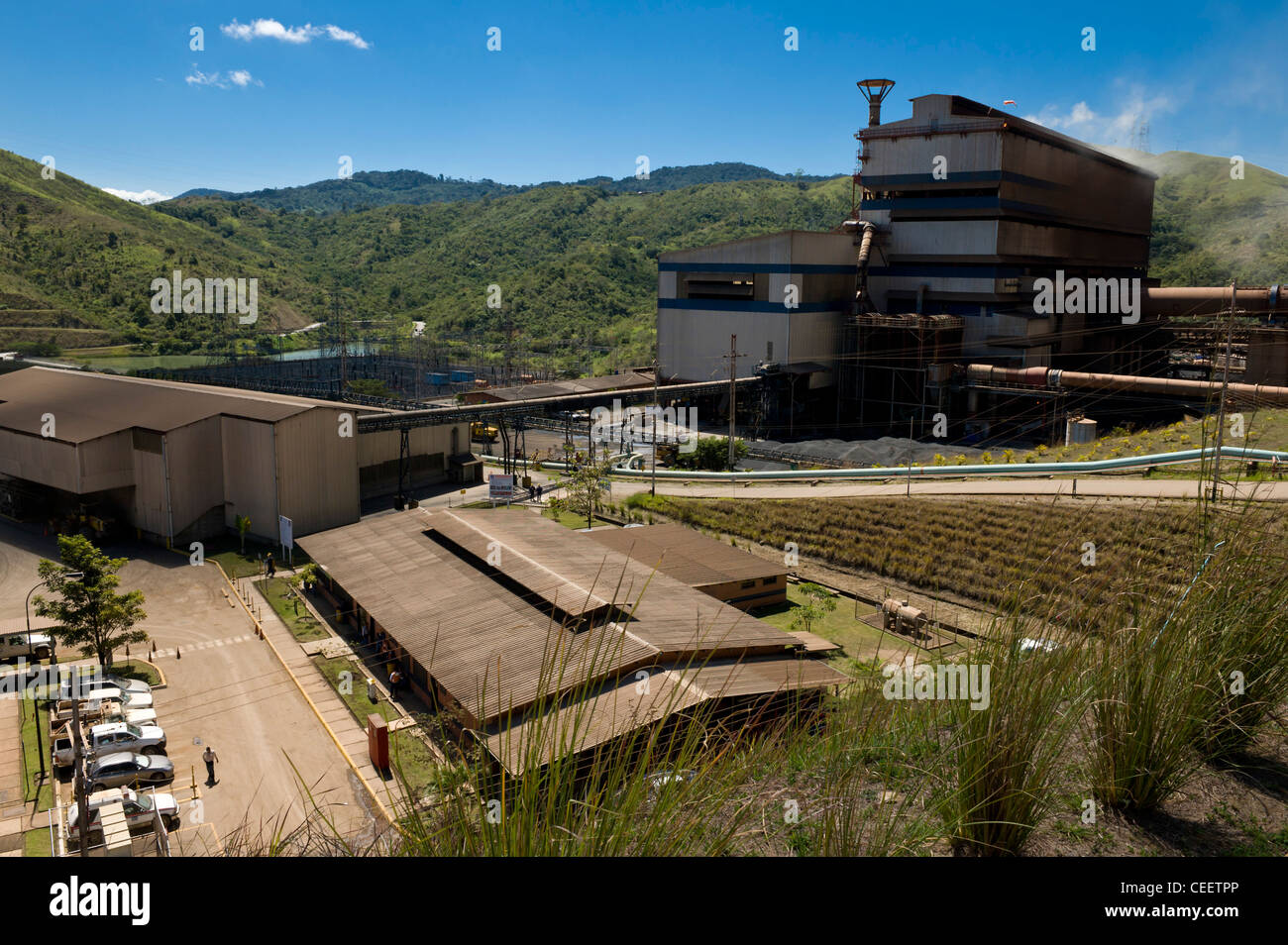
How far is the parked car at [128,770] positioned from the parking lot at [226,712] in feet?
1.04

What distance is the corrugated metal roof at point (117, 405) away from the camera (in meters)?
28.3

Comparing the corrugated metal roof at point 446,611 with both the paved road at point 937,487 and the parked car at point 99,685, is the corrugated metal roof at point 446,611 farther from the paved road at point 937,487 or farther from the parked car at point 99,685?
the paved road at point 937,487

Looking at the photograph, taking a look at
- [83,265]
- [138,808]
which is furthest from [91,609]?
[83,265]

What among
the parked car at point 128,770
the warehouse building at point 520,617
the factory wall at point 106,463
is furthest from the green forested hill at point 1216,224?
Result: the parked car at point 128,770

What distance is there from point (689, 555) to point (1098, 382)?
25.5 meters

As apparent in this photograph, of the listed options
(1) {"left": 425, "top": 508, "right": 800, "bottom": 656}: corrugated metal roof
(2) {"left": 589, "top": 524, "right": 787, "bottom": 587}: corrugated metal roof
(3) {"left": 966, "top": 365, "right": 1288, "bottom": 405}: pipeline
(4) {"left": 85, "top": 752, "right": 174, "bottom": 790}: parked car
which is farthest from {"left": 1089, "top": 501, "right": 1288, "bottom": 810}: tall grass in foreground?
(3) {"left": 966, "top": 365, "right": 1288, "bottom": 405}: pipeline

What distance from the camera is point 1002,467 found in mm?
31750

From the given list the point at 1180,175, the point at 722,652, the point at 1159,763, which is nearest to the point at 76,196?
the point at 722,652

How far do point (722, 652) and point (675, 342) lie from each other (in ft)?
127

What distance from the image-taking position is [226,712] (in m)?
16.8

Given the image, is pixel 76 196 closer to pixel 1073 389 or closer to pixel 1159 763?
pixel 1073 389

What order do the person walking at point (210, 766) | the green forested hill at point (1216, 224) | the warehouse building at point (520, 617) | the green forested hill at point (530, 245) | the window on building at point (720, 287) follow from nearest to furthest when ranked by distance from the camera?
the warehouse building at point (520, 617), the person walking at point (210, 766), the window on building at point (720, 287), the green forested hill at point (1216, 224), the green forested hill at point (530, 245)

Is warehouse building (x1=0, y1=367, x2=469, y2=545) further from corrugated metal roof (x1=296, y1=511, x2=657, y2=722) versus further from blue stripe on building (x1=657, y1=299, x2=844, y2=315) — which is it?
blue stripe on building (x1=657, y1=299, x2=844, y2=315)

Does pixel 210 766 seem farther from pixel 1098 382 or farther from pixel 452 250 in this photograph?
pixel 452 250
